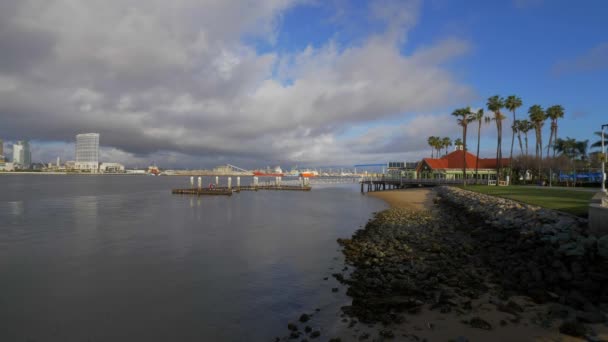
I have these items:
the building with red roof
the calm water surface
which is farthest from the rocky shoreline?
the building with red roof

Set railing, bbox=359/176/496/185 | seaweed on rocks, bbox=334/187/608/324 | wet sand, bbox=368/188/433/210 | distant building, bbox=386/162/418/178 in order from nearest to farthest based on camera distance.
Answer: seaweed on rocks, bbox=334/187/608/324, wet sand, bbox=368/188/433/210, railing, bbox=359/176/496/185, distant building, bbox=386/162/418/178

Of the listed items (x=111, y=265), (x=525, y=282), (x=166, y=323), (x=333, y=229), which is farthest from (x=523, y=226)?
(x=111, y=265)

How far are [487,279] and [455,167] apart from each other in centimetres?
5881

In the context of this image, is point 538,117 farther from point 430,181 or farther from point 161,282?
point 161,282

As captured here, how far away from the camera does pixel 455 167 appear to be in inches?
2544

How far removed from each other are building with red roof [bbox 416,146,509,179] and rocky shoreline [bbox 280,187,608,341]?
47.8 meters

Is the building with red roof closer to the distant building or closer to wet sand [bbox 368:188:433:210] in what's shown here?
the distant building

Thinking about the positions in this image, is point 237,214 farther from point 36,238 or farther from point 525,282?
point 525,282

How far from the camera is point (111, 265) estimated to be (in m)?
14.4

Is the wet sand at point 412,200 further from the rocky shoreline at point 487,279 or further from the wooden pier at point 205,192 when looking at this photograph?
the wooden pier at point 205,192

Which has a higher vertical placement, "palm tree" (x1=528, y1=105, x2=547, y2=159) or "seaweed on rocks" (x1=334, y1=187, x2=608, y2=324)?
"palm tree" (x1=528, y1=105, x2=547, y2=159)

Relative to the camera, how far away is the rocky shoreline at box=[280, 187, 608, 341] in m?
7.32

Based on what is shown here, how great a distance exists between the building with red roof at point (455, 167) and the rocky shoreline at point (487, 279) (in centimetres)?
4777

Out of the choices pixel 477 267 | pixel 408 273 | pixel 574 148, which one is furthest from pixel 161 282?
pixel 574 148
